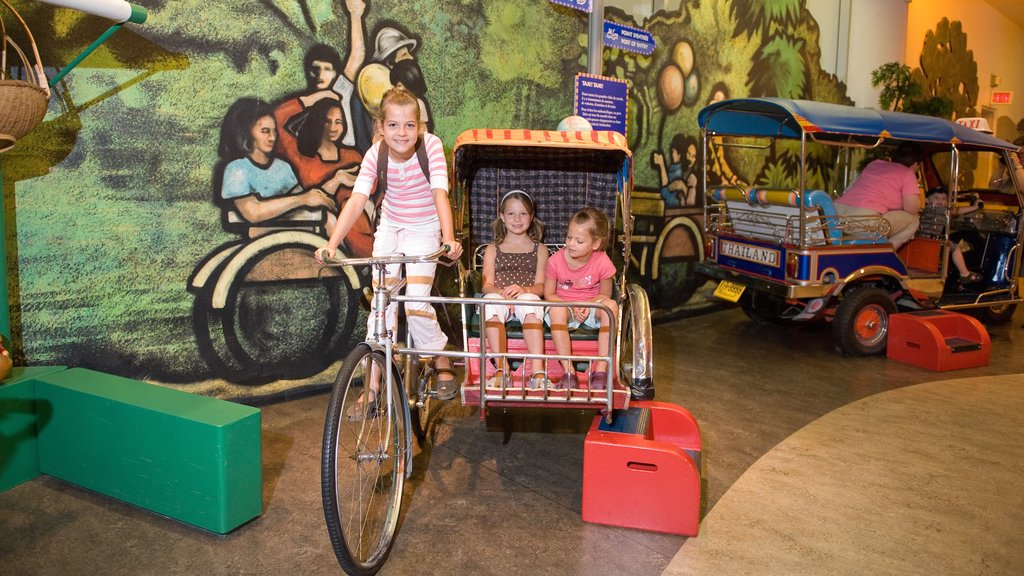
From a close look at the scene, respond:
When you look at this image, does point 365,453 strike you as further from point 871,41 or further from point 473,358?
point 871,41

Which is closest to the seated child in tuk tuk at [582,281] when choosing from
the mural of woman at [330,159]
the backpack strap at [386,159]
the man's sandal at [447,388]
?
the man's sandal at [447,388]

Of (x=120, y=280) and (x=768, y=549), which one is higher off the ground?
(x=120, y=280)

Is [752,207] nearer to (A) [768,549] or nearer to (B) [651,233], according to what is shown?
(B) [651,233]

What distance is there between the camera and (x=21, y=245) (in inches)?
156

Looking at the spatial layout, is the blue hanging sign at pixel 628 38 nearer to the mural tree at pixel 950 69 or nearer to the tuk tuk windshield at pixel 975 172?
the tuk tuk windshield at pixel 975 172

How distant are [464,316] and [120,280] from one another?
210cm

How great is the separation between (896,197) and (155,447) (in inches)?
257

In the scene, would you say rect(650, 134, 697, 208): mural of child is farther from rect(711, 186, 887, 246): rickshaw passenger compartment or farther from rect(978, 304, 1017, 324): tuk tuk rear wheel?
rect(978, 304, 1017, 324): tuk tuk rear wheel

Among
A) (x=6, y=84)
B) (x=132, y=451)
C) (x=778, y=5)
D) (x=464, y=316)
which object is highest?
(x=778, y=5)

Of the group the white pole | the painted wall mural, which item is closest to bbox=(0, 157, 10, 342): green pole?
the painted wall mural

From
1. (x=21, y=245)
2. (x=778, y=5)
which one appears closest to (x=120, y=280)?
(x=21, y=245)

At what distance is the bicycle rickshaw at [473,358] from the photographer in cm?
304

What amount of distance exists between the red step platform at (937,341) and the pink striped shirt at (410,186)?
440 centimetres

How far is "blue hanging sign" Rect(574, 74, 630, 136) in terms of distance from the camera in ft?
18.7
